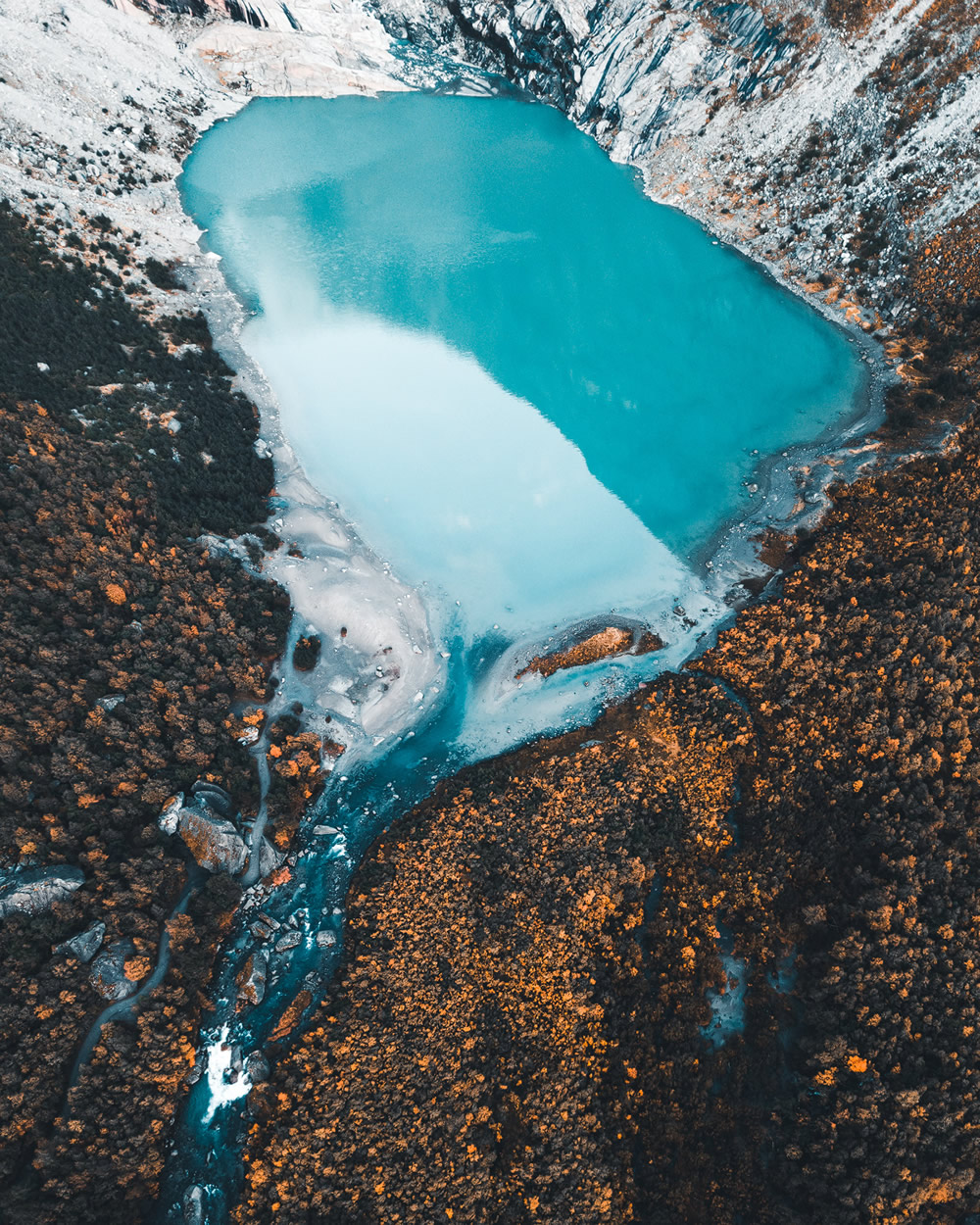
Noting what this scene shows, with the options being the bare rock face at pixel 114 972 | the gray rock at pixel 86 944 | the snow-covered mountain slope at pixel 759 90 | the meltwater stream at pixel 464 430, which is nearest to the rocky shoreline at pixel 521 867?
the gray rock at pixel 86 944

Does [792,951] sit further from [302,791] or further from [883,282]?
[883,282]

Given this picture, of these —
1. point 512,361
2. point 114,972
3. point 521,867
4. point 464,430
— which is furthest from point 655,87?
point 114,972

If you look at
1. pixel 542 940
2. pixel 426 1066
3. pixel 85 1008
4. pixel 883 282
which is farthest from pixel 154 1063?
pixel 883 282

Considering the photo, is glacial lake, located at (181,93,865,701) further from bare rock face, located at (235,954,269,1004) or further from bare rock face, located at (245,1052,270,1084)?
bare rock face, located at (245,1052,270,1084)

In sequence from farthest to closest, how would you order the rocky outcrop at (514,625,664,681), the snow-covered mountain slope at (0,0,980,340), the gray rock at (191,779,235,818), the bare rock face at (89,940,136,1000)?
the snow-covered mountain slope at (0,0,980,340), the rocky outcrop at (514,625,664,681), the gray rock at (191,779,235,818), the bare rock face at (89,940,136,1000)

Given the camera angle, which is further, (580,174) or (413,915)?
(580,174)

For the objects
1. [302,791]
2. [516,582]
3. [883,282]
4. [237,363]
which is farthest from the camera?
[883,282]

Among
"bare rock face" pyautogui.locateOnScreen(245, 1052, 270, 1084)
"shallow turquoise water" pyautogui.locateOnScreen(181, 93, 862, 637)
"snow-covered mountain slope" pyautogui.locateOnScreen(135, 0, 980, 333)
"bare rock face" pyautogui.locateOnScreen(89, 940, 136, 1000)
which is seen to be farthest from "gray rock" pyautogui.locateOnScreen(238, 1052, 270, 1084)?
"snow-covered mountain slope" pyautogui.locateOnScreen(135, 0, 980, 333)
